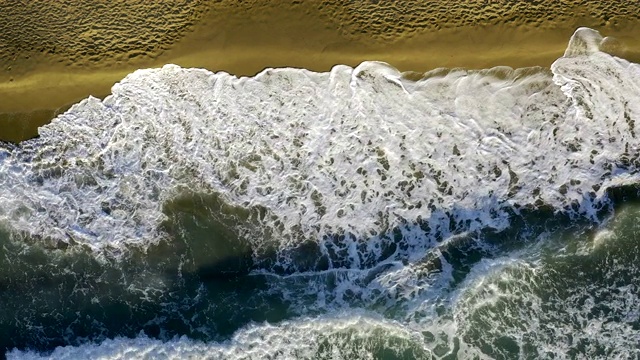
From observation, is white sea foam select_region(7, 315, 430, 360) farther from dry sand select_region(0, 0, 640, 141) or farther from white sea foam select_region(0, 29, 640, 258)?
dry sand select_region(0, 0, 640, 141)

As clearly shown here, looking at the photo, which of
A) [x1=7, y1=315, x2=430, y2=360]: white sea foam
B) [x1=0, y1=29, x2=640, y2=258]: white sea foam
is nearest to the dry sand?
[x1=0, y1=29, x2=640, y2=258]: white sea foam

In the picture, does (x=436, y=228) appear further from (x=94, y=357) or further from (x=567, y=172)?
(x=94, y=357)

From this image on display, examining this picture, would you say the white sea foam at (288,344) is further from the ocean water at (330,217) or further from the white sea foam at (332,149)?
the white sea foam at (332,149)

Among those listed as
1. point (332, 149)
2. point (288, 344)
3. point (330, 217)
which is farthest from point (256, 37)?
point (288, 344)

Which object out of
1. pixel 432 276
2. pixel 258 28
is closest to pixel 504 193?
pixel 432 276

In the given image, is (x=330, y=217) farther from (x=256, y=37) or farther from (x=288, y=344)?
(x=256, y=37)

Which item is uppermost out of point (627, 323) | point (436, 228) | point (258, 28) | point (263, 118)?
point (258, 28)

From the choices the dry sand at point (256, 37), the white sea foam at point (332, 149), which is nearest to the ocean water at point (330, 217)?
the white sea foam at point (332, 149)
